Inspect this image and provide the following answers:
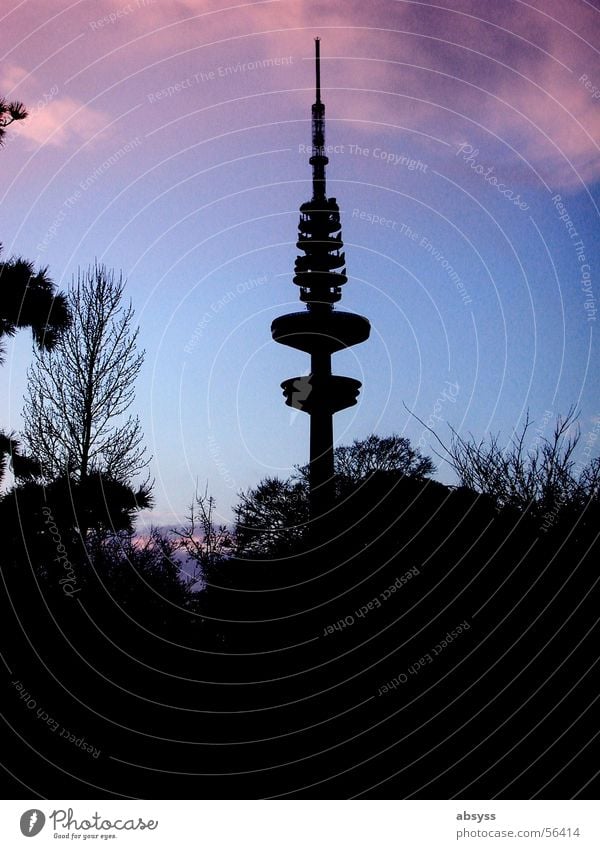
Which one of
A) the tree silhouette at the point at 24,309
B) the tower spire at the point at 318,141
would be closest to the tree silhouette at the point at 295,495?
the tree silhouette at the point at 24,309

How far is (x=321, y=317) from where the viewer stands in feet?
239

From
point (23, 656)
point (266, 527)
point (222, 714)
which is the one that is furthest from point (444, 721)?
point (266, 527)

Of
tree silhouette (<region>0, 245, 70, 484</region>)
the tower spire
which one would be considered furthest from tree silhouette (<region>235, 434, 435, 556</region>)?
the tower spire

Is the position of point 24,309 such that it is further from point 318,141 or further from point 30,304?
point 318,141

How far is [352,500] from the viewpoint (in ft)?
62.1

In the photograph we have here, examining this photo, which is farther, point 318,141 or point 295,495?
point 318,141

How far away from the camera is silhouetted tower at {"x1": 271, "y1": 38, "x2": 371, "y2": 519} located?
234 feet
